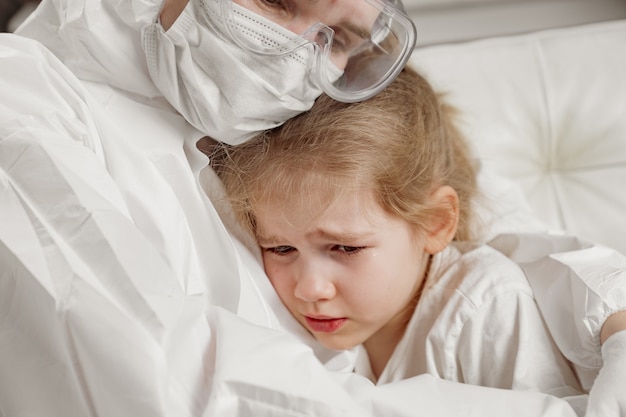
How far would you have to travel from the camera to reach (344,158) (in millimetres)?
889

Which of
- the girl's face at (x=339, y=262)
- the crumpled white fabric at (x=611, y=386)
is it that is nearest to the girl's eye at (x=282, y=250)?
the girl's face at (x=339, y=262)

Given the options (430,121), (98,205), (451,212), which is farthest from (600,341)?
(98,205)

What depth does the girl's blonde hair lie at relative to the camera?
889mm

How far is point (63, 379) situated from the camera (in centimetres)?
66

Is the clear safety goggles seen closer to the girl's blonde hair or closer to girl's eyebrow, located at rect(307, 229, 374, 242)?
the girl's blonde hair

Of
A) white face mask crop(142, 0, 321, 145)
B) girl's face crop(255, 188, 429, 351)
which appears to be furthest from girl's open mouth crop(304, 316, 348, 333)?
white face mask crop(142, 0, 321, 145)

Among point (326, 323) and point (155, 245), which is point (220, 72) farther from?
point (326, 323)

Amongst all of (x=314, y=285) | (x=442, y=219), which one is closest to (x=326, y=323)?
(x=314, y=285)

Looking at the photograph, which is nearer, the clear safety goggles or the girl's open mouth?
the clear safety goggles

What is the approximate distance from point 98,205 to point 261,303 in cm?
27

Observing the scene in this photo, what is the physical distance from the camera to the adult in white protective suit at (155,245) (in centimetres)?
64

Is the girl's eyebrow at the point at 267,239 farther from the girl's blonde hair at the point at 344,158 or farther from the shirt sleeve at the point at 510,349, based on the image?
the shirt sleeve at the point at 510,349

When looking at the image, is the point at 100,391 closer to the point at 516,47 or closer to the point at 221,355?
the point at 221,355

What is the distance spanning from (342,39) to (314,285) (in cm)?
28
